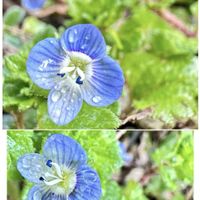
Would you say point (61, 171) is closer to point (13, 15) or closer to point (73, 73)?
point (73, 73)

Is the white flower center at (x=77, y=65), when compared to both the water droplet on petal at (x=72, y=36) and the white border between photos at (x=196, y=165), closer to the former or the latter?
the water droplet on petal at (x=72, y=36)

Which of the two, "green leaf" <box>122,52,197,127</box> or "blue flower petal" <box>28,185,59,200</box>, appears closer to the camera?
"blue flower petal" <box>28,185,59,200</box>

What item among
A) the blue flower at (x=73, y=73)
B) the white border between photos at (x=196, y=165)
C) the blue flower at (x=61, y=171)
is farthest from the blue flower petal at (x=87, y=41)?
the white border between photos at (x=196, y=165)

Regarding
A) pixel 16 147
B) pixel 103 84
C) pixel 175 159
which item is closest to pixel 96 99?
pixel 103 84

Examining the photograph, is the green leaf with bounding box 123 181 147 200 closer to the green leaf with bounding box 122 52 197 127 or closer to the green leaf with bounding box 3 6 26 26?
the green leaf with bounding box 122 52 197 127

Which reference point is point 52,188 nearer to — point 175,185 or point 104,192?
point 104,192

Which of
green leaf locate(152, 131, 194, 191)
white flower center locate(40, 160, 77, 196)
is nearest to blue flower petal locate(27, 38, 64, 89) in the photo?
white flower center locate(40, 160, 77, 196)
